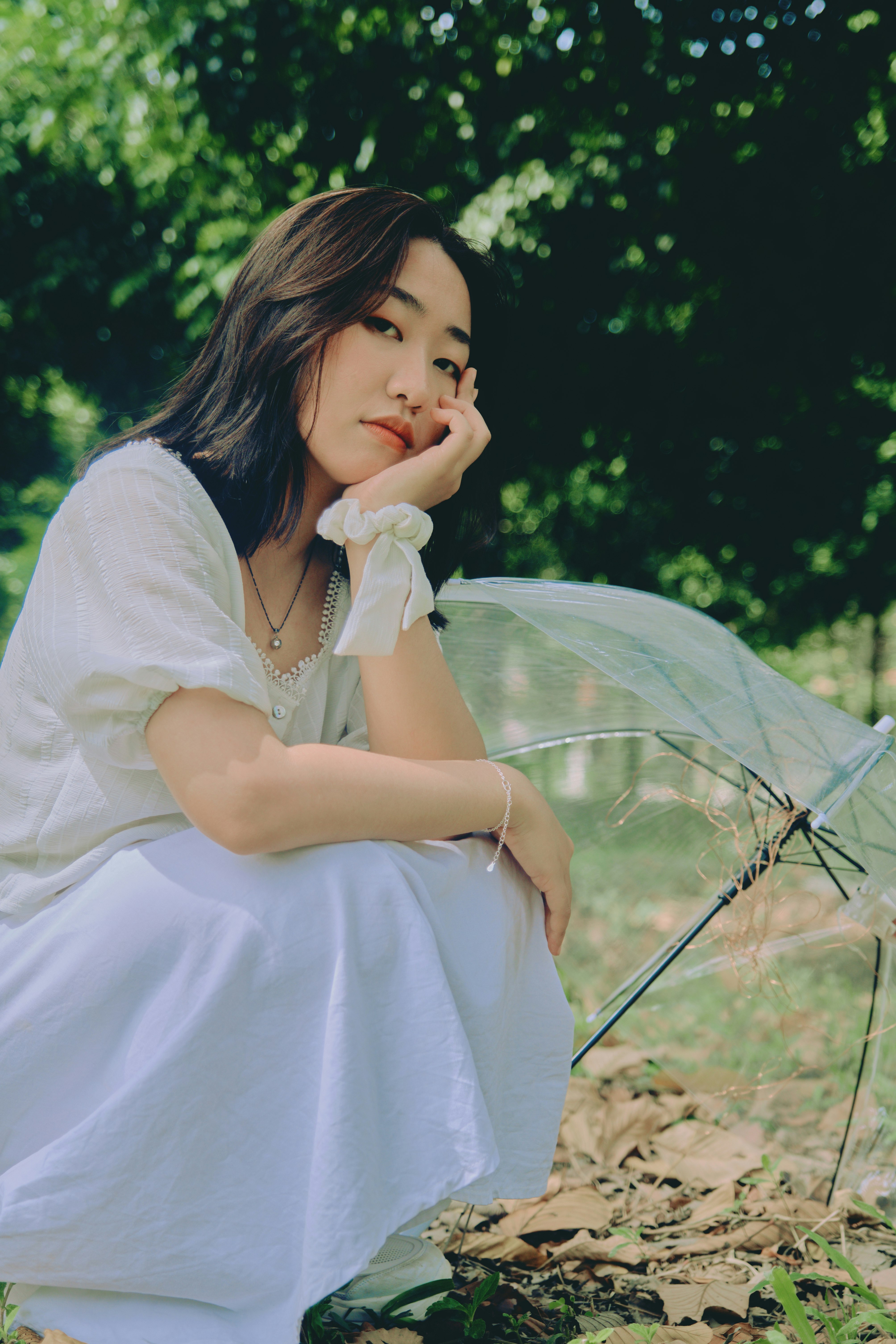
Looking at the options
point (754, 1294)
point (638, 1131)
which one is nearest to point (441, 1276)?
point (754, 1294)

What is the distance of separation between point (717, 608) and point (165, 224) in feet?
11.9

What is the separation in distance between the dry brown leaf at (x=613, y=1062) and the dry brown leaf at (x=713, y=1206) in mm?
501

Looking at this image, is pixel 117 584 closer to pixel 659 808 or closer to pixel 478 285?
pixel 478 285

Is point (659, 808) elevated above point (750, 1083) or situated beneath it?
elevated above

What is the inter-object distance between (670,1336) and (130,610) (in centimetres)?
137

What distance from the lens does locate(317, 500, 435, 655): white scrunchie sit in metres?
1.54

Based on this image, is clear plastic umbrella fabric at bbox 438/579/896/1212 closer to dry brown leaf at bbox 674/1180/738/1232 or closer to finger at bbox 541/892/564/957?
dry brown leaf at bbox 674/1180/738/1232

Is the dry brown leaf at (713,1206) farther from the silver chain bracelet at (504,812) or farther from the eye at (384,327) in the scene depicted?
the eye at (384,327)

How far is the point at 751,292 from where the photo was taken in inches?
159

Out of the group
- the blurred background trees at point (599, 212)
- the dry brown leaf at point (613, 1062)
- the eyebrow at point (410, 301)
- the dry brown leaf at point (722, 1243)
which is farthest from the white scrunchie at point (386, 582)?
the blurred background trees at point (599, 212)

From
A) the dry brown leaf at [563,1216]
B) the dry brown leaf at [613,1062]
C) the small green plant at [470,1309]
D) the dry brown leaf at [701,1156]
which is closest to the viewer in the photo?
the small green plant at [470,1309]

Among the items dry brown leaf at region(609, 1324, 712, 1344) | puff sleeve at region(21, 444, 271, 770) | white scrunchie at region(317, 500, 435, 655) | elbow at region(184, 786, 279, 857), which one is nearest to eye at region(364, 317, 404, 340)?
white scrunchie at region(317, 500, 435, 655)

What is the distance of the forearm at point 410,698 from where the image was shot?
160cm

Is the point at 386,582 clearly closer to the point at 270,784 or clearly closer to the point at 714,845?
the point at 270,784
